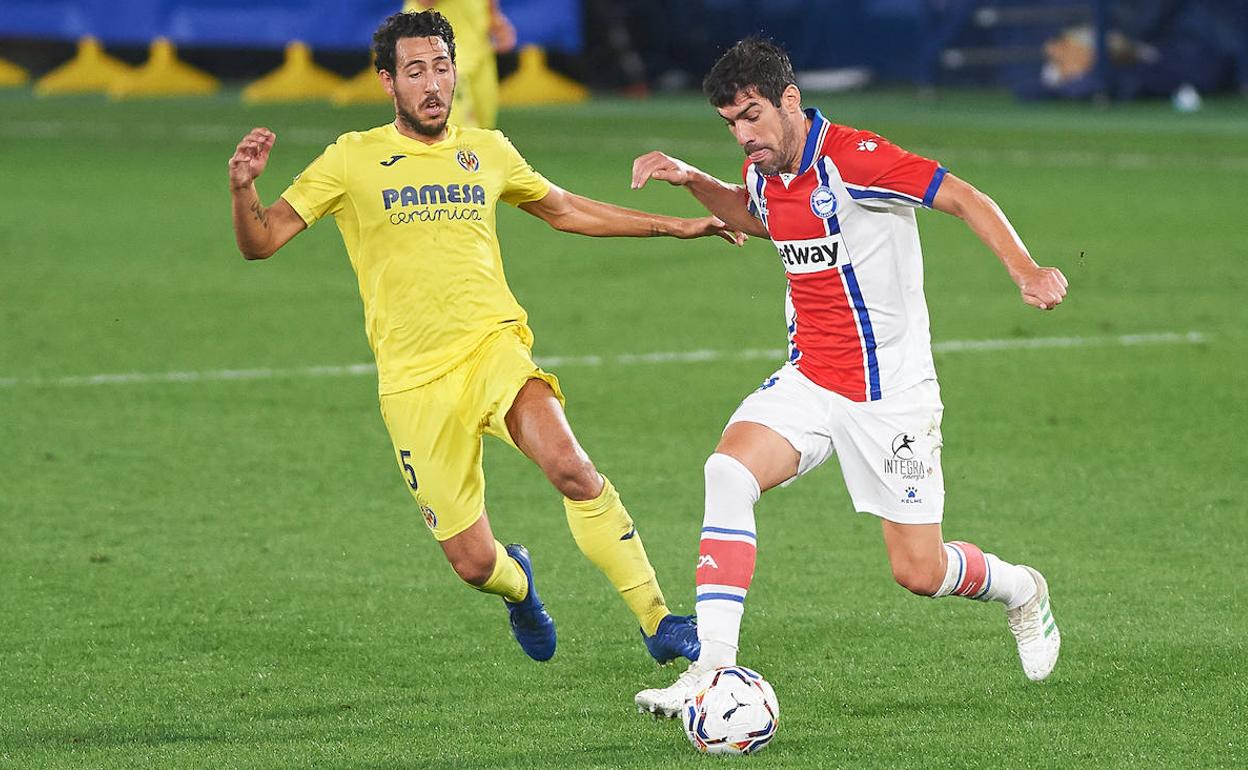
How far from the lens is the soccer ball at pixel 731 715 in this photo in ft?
17.1

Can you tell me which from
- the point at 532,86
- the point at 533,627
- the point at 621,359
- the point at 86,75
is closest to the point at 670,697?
the point at 533,627

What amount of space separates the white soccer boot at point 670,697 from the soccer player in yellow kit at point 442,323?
1.21ft

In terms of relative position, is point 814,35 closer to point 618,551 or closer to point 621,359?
point 621,359

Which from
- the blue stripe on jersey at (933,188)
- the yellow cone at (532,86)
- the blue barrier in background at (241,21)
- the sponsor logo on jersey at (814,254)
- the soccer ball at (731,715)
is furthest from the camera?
the yellow cone at (532,86)

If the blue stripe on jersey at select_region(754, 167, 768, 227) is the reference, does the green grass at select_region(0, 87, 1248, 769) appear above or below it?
below

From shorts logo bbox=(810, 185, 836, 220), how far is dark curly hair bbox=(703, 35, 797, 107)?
0.30 meters

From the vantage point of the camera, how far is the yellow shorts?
20.3 feet

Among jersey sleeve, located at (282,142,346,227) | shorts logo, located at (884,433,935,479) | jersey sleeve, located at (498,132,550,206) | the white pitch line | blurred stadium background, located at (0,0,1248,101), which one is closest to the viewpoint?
shorts logo, located at (884,433,935,479)

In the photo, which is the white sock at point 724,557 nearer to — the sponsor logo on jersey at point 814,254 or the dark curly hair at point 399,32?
the sponsor logo on jersey at point 814,254

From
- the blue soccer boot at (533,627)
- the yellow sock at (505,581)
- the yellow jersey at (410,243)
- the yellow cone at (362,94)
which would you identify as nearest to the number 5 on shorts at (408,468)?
the yellow jersey at (410,243)

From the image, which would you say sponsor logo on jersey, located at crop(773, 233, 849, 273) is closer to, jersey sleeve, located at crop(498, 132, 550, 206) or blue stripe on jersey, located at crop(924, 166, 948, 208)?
blue stripe on jersey, located at crop(924, 166, 948, 208)

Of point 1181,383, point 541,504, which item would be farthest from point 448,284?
point 1181,383

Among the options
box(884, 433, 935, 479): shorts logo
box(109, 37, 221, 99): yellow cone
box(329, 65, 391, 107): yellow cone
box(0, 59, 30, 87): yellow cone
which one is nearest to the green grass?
box(884, 433, 935, 479): shorts logo

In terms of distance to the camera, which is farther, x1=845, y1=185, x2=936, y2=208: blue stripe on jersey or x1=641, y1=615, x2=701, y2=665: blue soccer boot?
x1=641, y1=615, x2=701, y2=665: blue soccer boot
